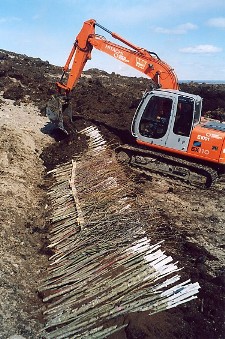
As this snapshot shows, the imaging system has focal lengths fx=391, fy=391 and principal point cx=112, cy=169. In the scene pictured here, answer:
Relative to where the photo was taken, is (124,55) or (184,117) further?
(124,55)

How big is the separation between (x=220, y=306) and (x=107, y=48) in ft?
33.9

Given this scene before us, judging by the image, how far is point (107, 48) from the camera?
1451 cm

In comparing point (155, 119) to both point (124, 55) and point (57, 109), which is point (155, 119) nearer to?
point (124, 55)

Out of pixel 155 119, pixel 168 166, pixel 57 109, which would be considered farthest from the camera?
pixel 57 109

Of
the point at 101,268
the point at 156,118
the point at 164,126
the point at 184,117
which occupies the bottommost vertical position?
the point at 101,268

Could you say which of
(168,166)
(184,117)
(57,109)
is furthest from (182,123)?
(57,109)

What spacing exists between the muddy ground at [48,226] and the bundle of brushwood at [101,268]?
26 cm

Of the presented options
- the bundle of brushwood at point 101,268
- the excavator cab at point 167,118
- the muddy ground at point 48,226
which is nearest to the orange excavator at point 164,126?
the excavator cab at point 167,118

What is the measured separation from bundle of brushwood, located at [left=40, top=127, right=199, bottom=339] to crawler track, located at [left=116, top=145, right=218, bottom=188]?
228 centimetres

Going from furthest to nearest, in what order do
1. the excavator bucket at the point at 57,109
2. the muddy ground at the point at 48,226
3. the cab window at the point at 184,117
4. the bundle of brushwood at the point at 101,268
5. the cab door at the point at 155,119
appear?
the excavator bucket at the point at 57,109 → the cab door at the point at 155,119 → the cab window at the point at 184,117 → the bundle of brushwood at the point at 101,268 → the muddy ground at the point at 48,226

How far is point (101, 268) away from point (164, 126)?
6.39m

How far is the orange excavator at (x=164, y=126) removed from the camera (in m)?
12.7

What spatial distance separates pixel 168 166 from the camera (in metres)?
13.7

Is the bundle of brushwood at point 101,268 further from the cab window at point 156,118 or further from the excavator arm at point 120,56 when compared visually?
the excavator arm at point 120,56
